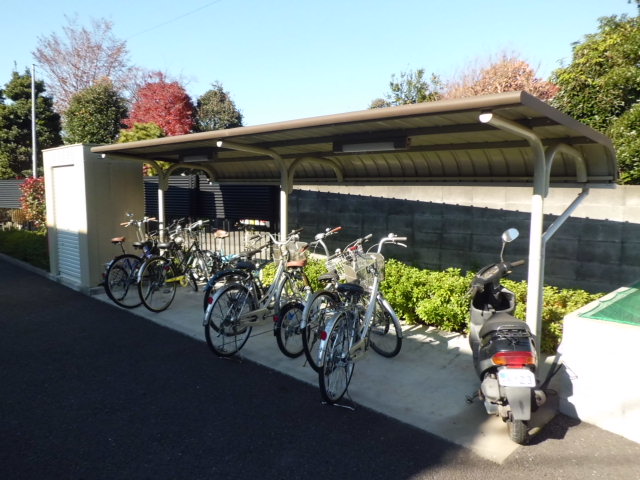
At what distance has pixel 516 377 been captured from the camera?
3.01 m

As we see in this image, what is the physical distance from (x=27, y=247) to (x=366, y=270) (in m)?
8.91

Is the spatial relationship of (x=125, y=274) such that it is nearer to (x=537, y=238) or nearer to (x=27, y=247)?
(x=27, y=247)

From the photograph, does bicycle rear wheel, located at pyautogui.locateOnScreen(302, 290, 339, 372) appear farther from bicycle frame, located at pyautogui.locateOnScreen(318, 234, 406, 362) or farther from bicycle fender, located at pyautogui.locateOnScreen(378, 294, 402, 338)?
bicycle fender, located at pyautogui.locateOnScreen(378, 294, 402, 338)

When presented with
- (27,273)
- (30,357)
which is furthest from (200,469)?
(27,273)

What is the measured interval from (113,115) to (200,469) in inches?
708

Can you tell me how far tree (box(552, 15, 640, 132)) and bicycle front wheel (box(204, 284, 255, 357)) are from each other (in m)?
6.28

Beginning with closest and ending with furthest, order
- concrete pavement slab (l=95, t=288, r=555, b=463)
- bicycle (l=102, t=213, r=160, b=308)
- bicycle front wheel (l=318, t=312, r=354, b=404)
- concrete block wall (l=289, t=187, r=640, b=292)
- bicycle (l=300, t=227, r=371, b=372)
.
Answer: concrete pavement slab (l=95, t=288, r=555, b=463)
bicycle front wheel (l=318, t=312, r=354, b=404)
bicycle (l=300, t=227, r=371, b=372)
concrete block wall (l=289, t=187, r=640, b=292)
bicycle (l=102, t=213, r=160, b=308)

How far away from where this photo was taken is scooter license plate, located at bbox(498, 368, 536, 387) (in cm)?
297

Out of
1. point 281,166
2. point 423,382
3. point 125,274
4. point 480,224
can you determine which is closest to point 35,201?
point 125,274

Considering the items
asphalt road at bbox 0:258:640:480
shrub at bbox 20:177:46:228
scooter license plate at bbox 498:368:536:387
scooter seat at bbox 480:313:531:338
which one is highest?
shrub at bbox 20:177:46:228

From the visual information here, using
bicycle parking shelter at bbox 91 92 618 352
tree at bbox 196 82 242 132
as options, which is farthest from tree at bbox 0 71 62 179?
bicycle parking shelter at bbox 91 92 618 352

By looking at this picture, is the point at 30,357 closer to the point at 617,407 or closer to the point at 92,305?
the point at 92,305

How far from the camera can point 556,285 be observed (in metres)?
5.95

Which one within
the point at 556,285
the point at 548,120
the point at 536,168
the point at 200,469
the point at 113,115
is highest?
the point at 113,115
